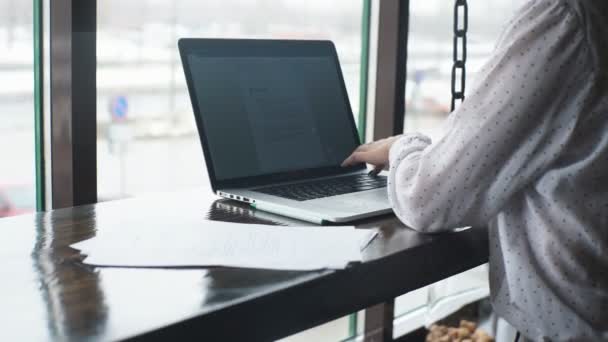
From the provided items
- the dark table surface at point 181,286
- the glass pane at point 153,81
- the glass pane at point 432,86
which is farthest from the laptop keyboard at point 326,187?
the glass pane at point 432,86

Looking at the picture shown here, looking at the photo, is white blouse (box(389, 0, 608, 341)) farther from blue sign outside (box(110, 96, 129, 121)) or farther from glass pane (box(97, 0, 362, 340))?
blue sign outside (box(110, 96, 129, 121))

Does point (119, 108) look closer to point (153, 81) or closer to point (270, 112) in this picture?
point (153, 81)

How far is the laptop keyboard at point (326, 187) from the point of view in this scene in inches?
50.6

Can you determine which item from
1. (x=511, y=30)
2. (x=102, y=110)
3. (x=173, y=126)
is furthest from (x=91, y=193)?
(x=511, y=30)

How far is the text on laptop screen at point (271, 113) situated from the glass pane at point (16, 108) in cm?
35

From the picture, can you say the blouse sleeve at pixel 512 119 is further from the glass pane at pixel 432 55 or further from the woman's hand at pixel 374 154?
the glass pane at pixel 432 55

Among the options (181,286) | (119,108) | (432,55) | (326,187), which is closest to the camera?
(181,286)

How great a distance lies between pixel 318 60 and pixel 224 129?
0.29 m

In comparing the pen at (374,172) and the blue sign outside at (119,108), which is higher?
the blue sign outside at (119,108)

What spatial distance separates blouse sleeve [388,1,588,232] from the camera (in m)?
0.96

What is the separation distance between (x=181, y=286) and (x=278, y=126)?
63 centimetres

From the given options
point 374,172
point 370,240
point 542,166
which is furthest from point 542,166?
point 374,172

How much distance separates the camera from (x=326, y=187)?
1352mm

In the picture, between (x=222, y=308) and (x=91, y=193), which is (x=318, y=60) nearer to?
(x=91, y=193)
